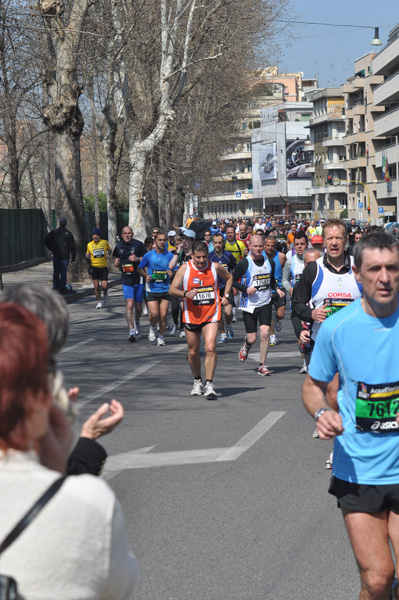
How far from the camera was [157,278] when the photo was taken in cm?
1691

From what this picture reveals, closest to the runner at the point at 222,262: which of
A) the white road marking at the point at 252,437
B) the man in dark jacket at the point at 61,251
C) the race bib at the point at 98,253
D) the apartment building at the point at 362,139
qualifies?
the race bib at the point at 98,253

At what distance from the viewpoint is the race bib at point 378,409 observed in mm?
4070

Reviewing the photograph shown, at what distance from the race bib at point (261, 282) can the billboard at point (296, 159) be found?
510 feet

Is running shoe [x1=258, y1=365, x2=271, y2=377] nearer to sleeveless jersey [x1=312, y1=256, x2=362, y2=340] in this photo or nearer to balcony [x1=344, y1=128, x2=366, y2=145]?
sleeveless jersey [x1=312, y1=256, x2=362, y2=340]

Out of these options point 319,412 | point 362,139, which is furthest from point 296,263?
point 362,139

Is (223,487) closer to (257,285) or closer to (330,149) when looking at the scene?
(257,285)

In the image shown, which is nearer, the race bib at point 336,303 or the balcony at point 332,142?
the race bib at point 336,303

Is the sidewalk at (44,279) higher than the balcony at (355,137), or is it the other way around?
the balcony at (355,137)

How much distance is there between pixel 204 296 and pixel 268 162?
161492 mm

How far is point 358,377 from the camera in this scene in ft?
13.5

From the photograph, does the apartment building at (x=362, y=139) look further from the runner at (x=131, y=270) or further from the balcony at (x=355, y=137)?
the runner at (x=131, y=270)

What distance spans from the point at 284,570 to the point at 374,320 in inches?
70.1

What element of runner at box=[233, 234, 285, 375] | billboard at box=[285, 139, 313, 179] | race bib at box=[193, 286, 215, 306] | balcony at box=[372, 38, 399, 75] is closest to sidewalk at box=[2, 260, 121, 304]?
runner at box=[233, 234, 285, 375]

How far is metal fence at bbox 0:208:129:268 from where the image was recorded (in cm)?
3491
